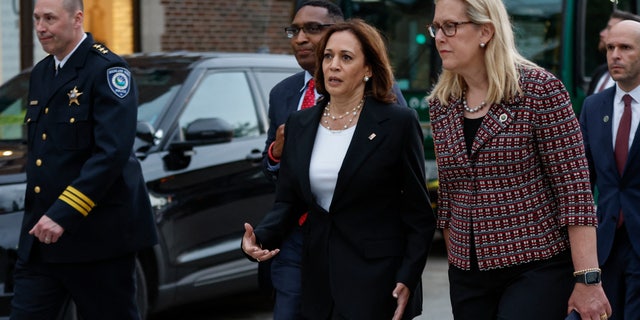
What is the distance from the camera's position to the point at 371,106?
4.58 m

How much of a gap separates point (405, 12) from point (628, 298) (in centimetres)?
767

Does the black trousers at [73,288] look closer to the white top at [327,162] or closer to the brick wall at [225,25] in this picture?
the white top at [327,162]

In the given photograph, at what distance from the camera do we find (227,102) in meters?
8.05

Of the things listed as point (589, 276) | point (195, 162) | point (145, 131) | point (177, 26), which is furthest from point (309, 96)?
point (177, 26)

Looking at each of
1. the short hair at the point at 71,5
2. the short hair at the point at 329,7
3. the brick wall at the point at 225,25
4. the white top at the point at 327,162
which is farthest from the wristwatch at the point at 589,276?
the brick wall at the point at 225,25

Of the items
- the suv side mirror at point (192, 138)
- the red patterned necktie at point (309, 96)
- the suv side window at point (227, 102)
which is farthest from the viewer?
the suv side window at point (227, 102)

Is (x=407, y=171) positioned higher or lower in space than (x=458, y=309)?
higher

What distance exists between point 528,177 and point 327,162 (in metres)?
0.80

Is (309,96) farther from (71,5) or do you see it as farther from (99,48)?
(71,5)

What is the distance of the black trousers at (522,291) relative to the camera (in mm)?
4121

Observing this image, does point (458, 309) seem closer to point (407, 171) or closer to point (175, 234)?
point (407, 171)

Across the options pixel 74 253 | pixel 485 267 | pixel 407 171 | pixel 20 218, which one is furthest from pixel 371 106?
pixel 20 218

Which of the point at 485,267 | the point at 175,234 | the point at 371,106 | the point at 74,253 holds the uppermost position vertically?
the point at 371,106

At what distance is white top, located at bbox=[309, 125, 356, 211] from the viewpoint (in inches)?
177
